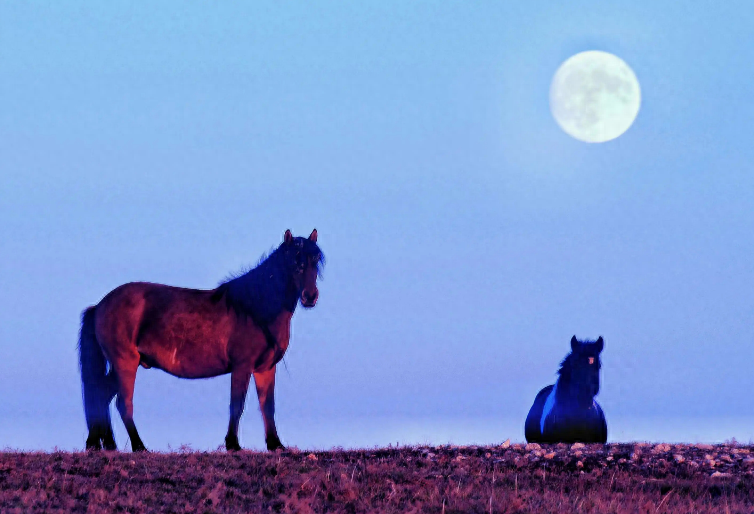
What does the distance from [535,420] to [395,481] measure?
1007 centimetres

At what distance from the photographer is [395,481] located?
1175cm

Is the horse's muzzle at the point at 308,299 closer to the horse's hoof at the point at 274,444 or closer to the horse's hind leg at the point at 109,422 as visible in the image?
the horse's hoof at the point at 274,444

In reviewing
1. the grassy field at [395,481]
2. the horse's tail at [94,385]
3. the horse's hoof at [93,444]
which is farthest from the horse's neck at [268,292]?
the horse's hoof at [93,444]

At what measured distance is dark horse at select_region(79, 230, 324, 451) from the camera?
50.5 ft

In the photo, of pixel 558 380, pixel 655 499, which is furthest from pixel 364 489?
pixel 558 380

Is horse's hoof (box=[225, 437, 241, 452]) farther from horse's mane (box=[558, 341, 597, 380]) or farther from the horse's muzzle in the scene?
horse's mane (box=[558, 341, 597, 380])

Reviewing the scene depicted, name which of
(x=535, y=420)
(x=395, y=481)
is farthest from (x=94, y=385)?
(x=535, y=420)

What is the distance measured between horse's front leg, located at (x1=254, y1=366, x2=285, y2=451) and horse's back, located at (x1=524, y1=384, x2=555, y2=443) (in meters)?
7.31

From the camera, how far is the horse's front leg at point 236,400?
14.9m

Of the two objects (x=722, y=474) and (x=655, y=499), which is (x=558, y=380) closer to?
(x=722, y=474)

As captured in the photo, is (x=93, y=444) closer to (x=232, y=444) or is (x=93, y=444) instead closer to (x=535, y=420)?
(x=232, y=444)

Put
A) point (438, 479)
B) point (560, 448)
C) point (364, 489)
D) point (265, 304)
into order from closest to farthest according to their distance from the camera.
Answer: point (364, 489), point (438, 479), point (560, 448), point (265, 304)

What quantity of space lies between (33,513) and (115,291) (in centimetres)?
714

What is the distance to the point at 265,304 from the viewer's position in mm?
15680
